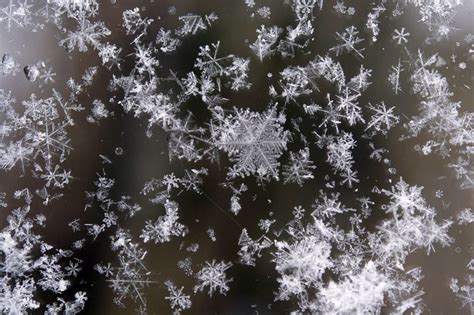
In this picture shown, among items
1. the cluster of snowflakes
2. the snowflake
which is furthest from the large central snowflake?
the snowflake

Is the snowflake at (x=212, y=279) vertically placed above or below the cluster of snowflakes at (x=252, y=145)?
below

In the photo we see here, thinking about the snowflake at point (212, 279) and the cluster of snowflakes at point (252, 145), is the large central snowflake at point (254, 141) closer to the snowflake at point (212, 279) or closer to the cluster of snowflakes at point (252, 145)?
the cluster of snowflakes at point (252, 145)

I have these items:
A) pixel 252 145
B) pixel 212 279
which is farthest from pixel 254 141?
pixel 212 279

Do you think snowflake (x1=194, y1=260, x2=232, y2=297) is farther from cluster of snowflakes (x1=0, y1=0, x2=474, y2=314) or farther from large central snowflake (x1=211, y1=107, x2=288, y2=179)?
large central snowflake (x1=211, y1=107, x2=288, y2=179)

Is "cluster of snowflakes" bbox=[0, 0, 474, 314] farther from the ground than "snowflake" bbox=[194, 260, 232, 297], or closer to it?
farther from the ground

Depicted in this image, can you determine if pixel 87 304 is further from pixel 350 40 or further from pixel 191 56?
pixel 350 40

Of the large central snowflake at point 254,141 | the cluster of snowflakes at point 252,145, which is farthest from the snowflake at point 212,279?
the large central snowflake at point 254,141

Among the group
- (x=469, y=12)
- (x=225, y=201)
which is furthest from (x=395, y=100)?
(x=225, y=201)
